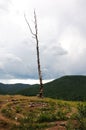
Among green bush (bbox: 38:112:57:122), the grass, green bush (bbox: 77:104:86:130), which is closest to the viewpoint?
green bush (bbox: 77:104:86:130)

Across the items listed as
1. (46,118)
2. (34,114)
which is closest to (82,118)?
(46,118)

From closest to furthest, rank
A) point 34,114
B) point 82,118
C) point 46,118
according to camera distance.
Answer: point 82,118 → point 46,118 → point 34,114

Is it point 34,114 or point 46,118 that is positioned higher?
point 34,114

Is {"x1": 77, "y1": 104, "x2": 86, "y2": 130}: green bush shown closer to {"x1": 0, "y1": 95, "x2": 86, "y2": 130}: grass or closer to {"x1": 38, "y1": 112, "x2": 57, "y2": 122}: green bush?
{"x1": 0, "y1": 95, "x2": 86, "y2": 130}: grass

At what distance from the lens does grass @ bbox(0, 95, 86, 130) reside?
2836cm

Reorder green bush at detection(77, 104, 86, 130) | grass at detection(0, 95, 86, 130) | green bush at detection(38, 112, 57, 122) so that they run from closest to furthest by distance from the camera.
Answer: green bush at detection(77, 104, 86, 130) < grass at detection(0, 95, 86, 130) < green bush at detection(38, 112, 57, 122)

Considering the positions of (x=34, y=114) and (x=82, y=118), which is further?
(x=34, y=114)

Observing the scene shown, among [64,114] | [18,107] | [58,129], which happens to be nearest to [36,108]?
[18,107]

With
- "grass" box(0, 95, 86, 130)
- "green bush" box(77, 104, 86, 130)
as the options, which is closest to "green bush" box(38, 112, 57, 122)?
"grass" box(0, 95, 86, 130)

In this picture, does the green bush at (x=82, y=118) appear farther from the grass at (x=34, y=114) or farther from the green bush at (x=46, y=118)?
the green bush at (x=46, y=118)

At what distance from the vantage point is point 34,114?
3325cm

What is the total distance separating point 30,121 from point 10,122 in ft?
5.98

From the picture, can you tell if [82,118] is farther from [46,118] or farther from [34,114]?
[34,114]

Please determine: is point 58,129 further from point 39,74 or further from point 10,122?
point 39,74
